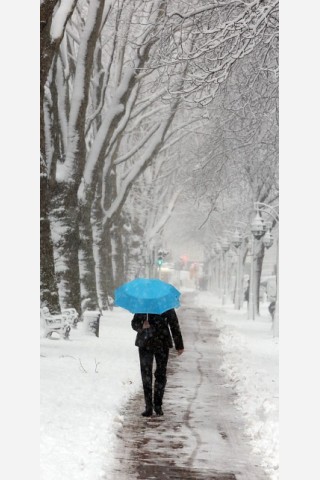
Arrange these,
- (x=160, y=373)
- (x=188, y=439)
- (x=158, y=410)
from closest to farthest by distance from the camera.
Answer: (x=188, y=439), (x=160, y=373), (x=158, y=410)

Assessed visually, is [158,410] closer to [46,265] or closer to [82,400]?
[82,400]

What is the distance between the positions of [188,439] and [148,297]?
5.88ft

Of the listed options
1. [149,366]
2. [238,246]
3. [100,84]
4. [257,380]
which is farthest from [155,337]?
[238,246]

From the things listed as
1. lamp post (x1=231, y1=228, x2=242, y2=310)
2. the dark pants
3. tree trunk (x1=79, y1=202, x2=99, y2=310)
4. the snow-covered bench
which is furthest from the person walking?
lamp post (x1=231, y1=228, x2=242, y2=310)

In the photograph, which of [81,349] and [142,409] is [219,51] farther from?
[81,349]

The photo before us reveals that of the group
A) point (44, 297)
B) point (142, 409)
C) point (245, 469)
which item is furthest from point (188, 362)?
point (245, 469)

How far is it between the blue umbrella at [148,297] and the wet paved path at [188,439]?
4.38ft

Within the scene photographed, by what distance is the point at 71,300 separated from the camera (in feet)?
75.5

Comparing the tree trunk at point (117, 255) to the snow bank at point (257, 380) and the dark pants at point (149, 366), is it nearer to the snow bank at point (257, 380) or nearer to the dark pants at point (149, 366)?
the snow bank at point (257, 380)

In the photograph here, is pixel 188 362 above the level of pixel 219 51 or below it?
below

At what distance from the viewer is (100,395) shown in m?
12.3

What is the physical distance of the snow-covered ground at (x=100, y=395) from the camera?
327 inches

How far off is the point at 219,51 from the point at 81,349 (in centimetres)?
756

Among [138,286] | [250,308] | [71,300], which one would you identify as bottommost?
[250,308]
